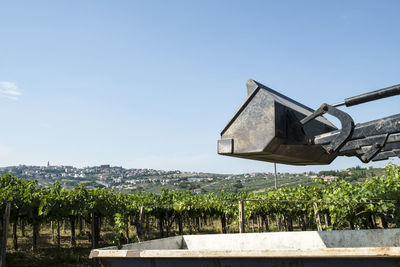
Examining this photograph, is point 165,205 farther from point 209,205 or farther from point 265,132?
point 209,205

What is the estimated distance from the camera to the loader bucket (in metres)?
3.11

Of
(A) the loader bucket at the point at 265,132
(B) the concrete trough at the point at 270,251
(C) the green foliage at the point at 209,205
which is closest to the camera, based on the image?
(B) the concrete trough at the point at 270,251

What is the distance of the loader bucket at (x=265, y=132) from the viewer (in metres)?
3.11

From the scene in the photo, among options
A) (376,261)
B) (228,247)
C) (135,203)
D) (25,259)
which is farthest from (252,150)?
(135,203)

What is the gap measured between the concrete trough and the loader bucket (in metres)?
0.93

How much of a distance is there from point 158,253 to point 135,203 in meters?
17.3

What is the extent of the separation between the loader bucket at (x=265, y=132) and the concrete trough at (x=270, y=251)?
3.05ft

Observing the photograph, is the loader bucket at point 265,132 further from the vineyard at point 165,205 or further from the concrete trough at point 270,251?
the vineyard at point 165,205

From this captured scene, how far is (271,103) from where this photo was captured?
10.3ft

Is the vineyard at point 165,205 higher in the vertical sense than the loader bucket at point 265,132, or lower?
lower

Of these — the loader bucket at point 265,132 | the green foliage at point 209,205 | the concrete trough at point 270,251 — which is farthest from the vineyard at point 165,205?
the loader bucket at point 265,132

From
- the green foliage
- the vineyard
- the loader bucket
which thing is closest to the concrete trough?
the loader bucket

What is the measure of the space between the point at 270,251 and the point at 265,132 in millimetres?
1073

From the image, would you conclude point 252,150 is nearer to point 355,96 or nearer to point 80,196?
point 355,96
